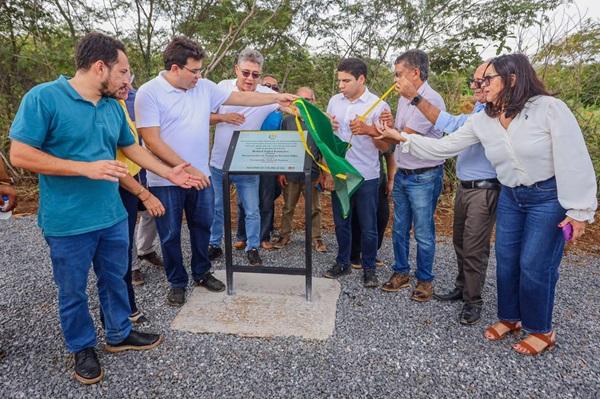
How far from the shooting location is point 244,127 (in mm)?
4328

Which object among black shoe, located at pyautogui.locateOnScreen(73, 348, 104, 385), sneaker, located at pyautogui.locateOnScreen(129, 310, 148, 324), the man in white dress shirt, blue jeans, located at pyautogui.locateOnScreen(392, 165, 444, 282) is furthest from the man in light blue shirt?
black shoe, located at pyautogui.locateOnScreen(73, 348, 104, 385)

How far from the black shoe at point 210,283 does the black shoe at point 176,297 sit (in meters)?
0.26

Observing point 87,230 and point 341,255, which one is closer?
point 87,230

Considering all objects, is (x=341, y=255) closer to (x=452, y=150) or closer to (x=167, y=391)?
(x=452, y=150)

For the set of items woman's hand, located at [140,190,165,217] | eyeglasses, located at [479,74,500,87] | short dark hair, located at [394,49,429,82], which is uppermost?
short dark hair, located at [394,49,429,82]

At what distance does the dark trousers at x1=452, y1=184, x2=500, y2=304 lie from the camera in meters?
3.19

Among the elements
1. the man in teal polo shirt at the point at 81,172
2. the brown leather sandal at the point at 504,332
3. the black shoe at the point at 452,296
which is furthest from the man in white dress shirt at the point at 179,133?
the brown leather sandal at the point at 504,332

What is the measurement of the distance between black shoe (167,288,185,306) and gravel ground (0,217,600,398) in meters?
0.08

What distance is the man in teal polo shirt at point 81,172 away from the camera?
85.3 inches

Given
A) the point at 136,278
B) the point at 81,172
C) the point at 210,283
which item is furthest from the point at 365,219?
the point at 81,172

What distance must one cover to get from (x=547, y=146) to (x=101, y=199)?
275 cm

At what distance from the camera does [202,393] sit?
2492 millimetres

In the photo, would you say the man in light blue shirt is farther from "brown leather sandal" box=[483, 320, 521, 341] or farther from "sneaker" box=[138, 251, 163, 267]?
"sneaker" box=[138, 251, 163, 267]

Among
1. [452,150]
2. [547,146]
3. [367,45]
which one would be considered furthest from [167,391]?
[367,45]
